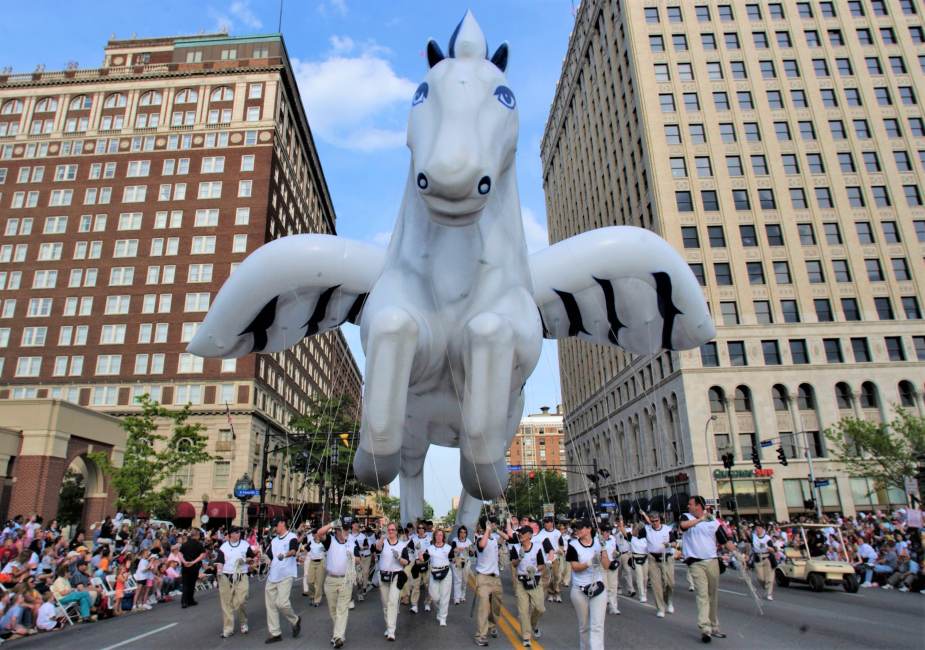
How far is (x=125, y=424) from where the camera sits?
27.6 m

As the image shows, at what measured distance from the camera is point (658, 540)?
35.6ft

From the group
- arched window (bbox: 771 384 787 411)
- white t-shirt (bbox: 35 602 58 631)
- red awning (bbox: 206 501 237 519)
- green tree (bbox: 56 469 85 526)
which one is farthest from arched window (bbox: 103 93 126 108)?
arched window (bbox: 771 384 787 411)

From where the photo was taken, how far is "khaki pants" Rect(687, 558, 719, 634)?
7.65m

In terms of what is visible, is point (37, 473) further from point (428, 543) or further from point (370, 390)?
point (370, 390)

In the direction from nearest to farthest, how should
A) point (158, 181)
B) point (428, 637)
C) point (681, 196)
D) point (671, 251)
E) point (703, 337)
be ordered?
point (671, 251) → point (703, 337) → point (428, 637) → point (681, 196) → point (158, 181)

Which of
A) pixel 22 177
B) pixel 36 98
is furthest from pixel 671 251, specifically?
pixel 36 98

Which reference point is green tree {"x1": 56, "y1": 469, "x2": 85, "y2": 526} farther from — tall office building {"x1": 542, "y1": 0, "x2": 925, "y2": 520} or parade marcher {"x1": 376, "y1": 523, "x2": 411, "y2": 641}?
parade marcher {"x1": 376, "y1": 523, "x2": 411, "y2": 641}

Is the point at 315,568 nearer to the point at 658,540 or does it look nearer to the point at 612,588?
the point at 612,588

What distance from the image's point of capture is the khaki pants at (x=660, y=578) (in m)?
10.1

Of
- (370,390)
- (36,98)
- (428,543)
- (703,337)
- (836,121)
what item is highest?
(36,98)

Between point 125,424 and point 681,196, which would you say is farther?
point 681,196

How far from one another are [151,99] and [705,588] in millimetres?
58365

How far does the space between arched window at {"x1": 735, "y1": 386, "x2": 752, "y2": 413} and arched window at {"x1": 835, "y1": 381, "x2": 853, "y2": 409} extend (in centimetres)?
496

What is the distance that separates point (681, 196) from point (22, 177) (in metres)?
52.5
